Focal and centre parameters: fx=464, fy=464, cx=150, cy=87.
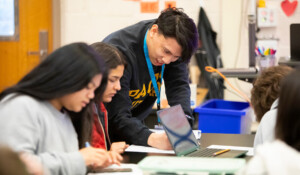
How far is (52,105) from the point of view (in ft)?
4.89

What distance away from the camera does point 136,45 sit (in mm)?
2123

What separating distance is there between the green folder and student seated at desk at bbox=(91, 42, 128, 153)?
540 millimetres

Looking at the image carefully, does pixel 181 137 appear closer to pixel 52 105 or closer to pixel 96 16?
pixel 52 105

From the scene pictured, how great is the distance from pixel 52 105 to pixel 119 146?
1.62 ft

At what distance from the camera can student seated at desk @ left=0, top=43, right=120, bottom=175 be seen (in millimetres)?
1343

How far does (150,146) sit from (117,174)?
0.43 meters

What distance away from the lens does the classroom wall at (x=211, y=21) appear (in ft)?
12.5

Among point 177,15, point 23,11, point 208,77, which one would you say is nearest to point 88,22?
point 23,11

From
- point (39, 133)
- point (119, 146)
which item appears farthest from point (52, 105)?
point (119, 146)

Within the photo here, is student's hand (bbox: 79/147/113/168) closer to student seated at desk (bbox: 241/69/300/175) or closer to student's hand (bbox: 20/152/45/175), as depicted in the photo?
student's hand (bbox: 20/152/45/175)

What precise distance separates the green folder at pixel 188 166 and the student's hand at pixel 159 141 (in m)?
0.62

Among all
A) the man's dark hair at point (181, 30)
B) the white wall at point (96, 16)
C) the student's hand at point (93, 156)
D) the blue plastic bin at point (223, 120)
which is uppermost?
the white wall at point (96, 16)

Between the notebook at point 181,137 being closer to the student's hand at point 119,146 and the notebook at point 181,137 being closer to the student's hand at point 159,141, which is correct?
the student's hand at point 159,141

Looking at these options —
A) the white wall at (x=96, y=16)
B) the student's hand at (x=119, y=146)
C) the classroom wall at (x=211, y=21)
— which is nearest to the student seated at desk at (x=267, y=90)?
the student's hand at (x=119, y=146)
